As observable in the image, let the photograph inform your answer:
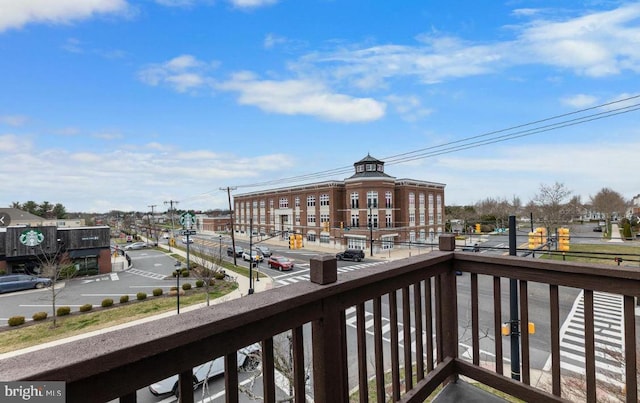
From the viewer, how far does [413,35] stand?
11352 millimetres

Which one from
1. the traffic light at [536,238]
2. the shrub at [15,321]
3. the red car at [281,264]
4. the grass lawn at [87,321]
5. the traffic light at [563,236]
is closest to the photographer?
the traffic light at [536,238]

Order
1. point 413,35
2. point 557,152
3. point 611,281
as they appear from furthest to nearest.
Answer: point 557,152, point 413,35, point 611,281

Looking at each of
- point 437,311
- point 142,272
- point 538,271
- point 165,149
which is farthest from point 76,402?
point 165,149

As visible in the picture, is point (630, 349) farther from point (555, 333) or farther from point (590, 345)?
point (555, 333)

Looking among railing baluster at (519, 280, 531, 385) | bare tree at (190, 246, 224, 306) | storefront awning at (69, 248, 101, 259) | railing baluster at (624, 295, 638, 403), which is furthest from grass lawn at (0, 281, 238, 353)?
railing baluster at (624, 295, 638, 403)

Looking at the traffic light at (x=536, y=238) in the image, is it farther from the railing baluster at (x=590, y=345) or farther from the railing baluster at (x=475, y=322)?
the railing baluster at (x=590, y=345)

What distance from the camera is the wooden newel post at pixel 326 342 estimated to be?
3.97ft

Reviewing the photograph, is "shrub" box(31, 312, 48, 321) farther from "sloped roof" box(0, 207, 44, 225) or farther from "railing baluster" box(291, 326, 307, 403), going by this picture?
"sloped roof" box(0, 207, 44, 225)

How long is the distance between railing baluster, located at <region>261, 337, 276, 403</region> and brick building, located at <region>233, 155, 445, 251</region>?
22.9 metres

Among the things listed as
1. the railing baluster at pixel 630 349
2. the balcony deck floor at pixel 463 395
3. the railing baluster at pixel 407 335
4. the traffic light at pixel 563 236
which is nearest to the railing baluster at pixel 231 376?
the railing baluster at pixel 407 335

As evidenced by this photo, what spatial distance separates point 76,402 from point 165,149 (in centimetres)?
4987

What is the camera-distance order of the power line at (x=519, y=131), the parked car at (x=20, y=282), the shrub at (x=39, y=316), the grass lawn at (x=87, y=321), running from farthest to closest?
the parked car at (x=20, y=282)
the shrub at (x=39, y=316)
the grass lawn at (x=87, y=321)
the power line at (x=519, y=131)

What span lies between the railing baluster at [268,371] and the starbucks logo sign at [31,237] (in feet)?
87.1

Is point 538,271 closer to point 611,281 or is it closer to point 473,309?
point 611,281
